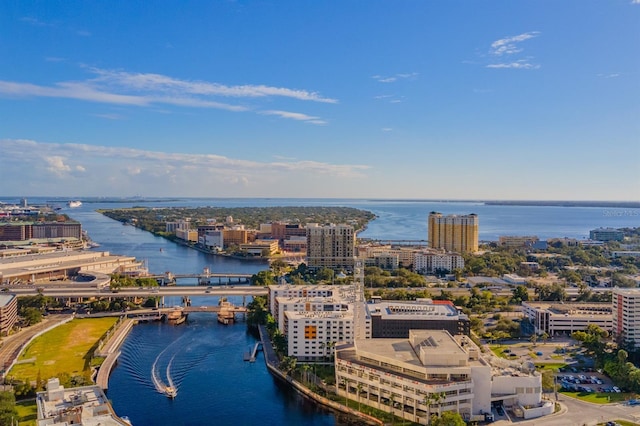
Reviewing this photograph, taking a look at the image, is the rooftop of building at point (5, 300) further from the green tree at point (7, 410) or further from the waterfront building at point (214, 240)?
the waterfront building at point (214, 240)

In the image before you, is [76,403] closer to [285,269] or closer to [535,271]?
[285,269]

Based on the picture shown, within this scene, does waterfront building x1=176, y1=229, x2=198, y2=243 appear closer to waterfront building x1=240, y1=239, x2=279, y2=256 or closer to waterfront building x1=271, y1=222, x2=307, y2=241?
waterfront building x1=271, y1=222, x2=307, y2=241

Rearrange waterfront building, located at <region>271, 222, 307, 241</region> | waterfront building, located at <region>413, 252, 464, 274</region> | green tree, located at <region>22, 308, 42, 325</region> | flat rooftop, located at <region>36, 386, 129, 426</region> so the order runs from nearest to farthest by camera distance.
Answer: flat rooftop, located at <region>36, 386, 129, 426</region>, green tree, located at <region>22, 308, 42, 325</region>, waterfront building, located at <region>413, 252, 464, 274</region>, waterfront building, located at <region>271, 222, 307, 241</region>

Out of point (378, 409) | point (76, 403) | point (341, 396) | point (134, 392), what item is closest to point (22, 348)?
point (134, 392)

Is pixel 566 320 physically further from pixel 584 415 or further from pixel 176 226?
pixel 176 226

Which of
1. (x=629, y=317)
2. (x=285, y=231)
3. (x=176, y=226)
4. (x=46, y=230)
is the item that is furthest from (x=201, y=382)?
(x=176, y=226)

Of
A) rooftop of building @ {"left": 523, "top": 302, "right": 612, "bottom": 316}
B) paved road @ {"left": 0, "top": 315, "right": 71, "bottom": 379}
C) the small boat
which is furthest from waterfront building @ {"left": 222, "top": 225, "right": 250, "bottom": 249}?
the small boat
